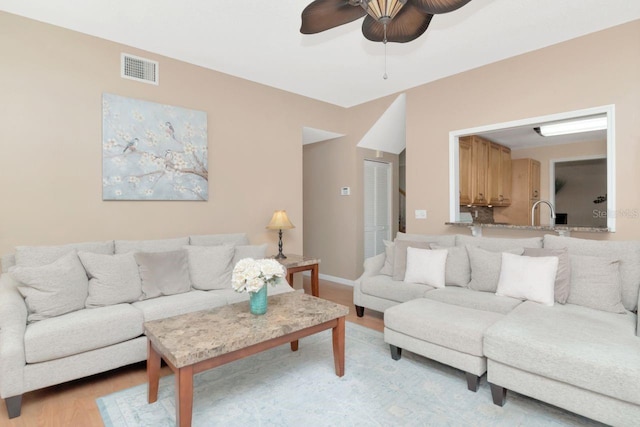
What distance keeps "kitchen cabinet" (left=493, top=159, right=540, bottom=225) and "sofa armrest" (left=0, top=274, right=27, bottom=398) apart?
591cm

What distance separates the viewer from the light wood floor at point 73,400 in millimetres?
1934

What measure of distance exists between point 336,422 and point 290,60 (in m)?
3.29

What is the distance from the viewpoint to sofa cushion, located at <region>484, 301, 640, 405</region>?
1.68 meters

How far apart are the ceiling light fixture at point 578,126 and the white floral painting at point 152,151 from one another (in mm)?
3734

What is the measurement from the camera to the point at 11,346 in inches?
77.0

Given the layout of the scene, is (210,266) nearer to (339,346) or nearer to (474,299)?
(339,346)

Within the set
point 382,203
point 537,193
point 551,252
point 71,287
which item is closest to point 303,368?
point 71,287

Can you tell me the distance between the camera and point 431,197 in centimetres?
423

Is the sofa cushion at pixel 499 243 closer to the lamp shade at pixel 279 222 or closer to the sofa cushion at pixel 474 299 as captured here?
the sofa cushion at pixel 474 299

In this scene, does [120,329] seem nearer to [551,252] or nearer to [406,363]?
[406,363]

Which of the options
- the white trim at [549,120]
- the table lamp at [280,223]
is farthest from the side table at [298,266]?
the white trim at [549,120]

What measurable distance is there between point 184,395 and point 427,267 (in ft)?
7.86

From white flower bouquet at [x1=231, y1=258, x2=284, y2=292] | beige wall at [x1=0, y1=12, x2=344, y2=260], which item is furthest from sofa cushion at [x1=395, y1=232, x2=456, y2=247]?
white flower bouquet at [x1=231, y1=258, x2=284, y2=292]

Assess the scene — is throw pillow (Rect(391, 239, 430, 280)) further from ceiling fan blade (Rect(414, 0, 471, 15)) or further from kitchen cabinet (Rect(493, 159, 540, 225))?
kitchen cabinet (Rect(493, 159, 540, 225))
